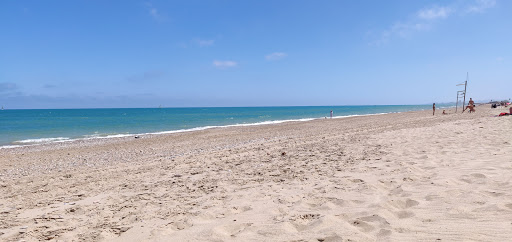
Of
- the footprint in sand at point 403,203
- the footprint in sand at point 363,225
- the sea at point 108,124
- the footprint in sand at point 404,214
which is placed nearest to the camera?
the footprint in sand at point 363,225

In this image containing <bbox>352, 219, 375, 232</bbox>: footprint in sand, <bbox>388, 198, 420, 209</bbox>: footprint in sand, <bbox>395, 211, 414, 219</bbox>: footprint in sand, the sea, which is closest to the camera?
<bbox>352, 219, 375, 232</bbox>: footprint in sand

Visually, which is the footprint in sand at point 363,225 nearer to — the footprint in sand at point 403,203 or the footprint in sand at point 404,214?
the footprint in sand at point 404,214

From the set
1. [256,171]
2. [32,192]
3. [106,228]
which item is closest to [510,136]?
[256,171]

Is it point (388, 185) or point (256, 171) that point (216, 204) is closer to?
point (256, 171)

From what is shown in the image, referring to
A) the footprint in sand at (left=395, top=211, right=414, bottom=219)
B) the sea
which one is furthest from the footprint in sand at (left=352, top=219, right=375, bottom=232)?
the sea

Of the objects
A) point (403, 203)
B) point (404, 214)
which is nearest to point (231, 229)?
point (404, 214)

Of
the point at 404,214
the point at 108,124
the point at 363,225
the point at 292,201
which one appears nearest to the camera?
the point at 363,225

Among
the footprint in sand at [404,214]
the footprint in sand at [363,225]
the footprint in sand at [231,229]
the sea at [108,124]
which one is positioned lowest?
the sea at [108,124]

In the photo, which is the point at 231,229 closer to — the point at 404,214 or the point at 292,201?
the point at 292,201

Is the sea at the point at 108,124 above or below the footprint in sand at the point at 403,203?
below

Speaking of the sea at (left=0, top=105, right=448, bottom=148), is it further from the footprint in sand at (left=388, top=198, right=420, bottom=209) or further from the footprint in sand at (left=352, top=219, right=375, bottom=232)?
the footprint in sand at (left=388, top=198, right=420, bottom=209)

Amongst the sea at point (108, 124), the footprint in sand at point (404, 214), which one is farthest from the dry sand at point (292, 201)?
the sea at point (108, 124)

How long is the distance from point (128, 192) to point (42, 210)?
1.32 meters

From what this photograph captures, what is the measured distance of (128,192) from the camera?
5328 mm
